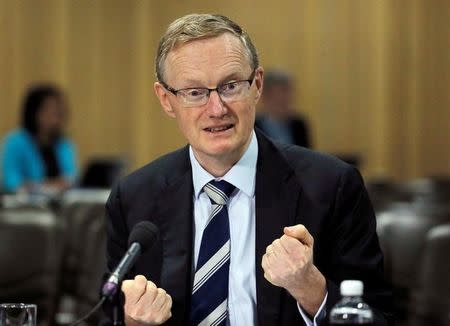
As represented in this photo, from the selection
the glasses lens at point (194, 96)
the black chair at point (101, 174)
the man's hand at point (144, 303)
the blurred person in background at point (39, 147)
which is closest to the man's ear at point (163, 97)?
the glasses lens at point (194, 96)

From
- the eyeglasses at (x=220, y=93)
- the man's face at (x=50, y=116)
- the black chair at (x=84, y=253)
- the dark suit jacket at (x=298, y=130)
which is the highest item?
the eyeglasses at (x=220, y=93)

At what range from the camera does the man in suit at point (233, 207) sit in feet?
9.06

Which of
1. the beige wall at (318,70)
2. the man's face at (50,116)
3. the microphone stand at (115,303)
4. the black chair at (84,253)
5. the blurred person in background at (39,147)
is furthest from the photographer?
the beige wall at (318,70)

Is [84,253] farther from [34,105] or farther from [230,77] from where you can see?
[34,105]

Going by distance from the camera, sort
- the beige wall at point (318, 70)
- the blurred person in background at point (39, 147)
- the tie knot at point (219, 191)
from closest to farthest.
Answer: the tie knot at point (219, 191) < the blurred person in background at point (39, 147) < the beige wall at point (318, 70)

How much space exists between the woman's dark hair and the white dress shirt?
682 centimetres

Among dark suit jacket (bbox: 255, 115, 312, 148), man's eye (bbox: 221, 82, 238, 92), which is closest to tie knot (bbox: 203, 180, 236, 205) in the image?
man's eye (bbox: 221, 82, 238, 92)

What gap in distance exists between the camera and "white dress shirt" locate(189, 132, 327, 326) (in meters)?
2.77

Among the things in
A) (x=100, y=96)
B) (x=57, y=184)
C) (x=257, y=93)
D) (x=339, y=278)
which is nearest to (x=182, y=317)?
(x=339, y=278)

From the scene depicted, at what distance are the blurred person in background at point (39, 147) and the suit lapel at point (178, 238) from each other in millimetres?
6449

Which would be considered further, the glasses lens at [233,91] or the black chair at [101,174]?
the black chair at [101,174]

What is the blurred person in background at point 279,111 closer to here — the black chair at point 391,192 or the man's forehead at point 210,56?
the black chair at point 391,192

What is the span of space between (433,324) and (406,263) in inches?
37.2

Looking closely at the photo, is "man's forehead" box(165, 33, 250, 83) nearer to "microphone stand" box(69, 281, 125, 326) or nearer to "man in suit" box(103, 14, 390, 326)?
"man in suit" box(103, 14, 390, 326)
